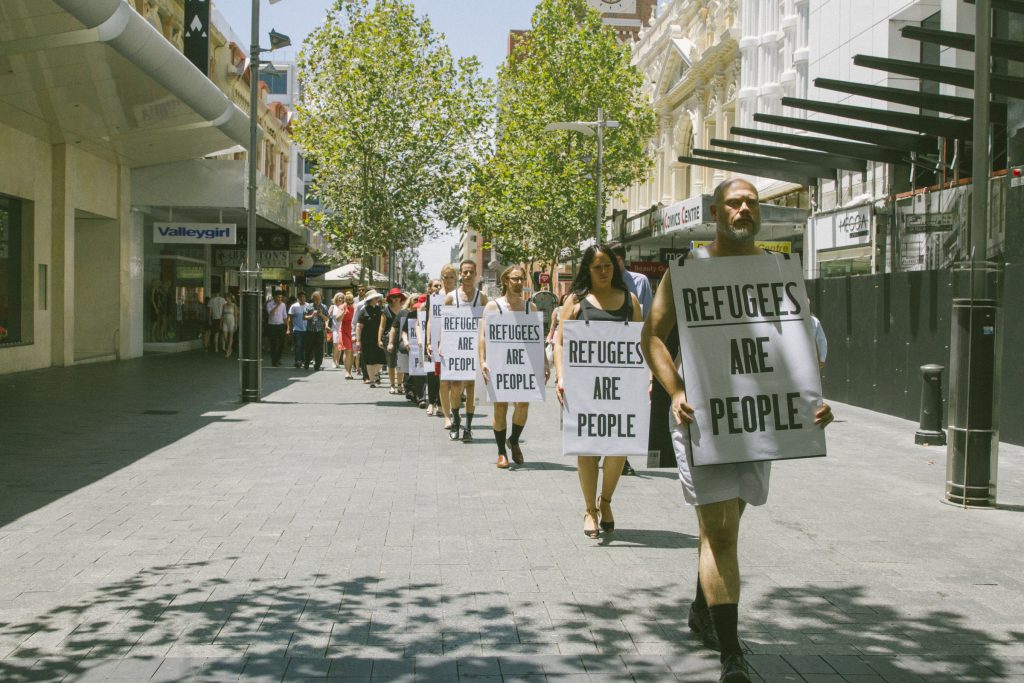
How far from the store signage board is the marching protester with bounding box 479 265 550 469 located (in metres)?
17.5

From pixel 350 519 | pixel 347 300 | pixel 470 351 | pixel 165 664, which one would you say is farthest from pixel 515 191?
pixel 165 664

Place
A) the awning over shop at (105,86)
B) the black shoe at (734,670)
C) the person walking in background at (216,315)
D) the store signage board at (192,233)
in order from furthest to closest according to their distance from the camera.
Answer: the person walking in background at (216,315), the store signage board at (192,233), the awning over shop at (105,86), the black shoe at (734,670)

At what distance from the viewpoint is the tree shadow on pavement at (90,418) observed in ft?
29.1

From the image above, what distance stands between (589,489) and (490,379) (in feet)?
10.4

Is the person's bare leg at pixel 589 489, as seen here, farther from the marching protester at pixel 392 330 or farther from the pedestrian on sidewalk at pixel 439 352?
the marching protester at pixel 392 330

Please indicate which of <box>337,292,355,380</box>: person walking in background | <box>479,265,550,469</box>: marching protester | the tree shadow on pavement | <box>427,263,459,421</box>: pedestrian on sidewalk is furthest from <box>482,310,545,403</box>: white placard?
<box>337,292,355,380</box>: person walking in background

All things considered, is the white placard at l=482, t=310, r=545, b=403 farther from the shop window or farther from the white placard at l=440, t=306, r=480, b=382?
the shop window

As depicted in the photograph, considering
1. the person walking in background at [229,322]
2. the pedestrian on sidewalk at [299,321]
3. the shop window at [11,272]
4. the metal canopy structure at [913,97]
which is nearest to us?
the metal canopy structure at [913,97]

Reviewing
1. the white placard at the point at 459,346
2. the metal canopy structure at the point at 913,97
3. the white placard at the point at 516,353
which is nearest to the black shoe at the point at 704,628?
the white placard at the point at 516,353

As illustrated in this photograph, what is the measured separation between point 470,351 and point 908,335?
6.30 m

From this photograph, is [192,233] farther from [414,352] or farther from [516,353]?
[516,353]

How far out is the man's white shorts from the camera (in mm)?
4293

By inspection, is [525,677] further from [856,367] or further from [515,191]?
[515,191]

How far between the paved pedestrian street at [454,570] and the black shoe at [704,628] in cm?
7
